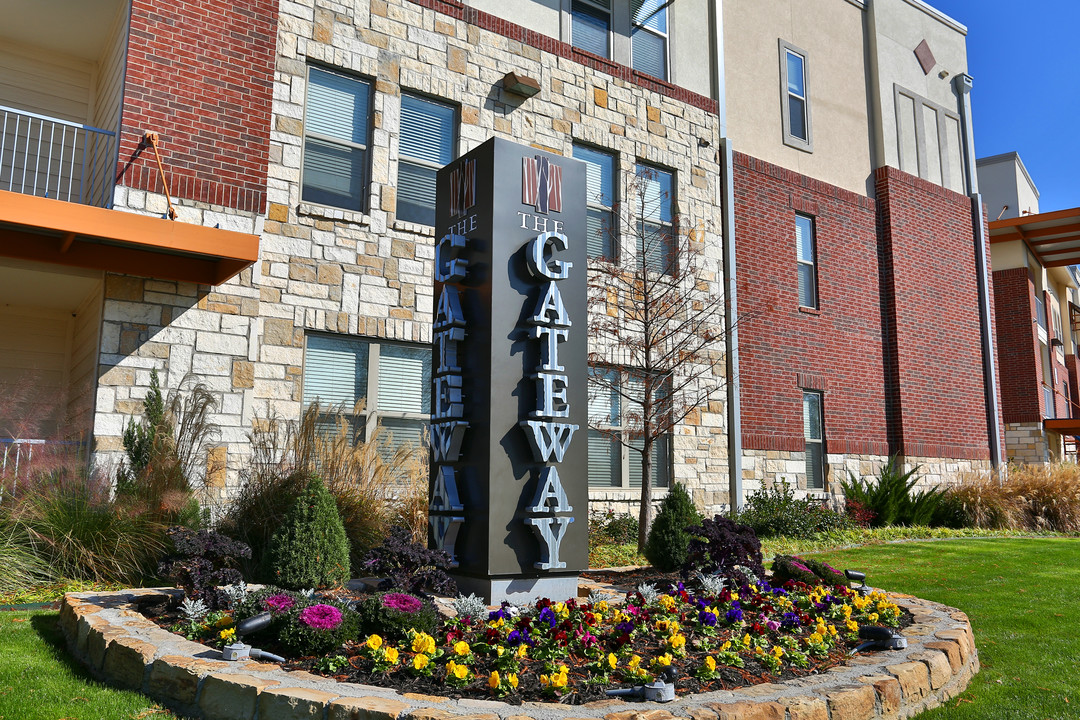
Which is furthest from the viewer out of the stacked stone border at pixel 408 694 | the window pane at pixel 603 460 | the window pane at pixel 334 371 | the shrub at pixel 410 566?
the window pane at pixel 603 460

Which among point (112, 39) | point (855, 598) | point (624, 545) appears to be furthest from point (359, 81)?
point (855, 598)

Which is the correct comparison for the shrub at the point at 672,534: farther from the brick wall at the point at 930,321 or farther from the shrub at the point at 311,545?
the brick wall at the point at 930,321

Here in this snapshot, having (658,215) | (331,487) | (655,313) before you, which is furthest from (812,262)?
(331,487)

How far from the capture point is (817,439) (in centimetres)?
1538

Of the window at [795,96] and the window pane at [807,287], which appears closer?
the window pane at [807,287]

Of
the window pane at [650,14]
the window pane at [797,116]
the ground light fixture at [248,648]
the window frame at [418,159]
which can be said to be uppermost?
the window pane at [650,14]

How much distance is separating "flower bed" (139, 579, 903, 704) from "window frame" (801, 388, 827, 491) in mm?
9707

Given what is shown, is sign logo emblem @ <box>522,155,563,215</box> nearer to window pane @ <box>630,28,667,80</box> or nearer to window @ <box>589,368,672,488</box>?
window @ <box>589,368,672,488</box>

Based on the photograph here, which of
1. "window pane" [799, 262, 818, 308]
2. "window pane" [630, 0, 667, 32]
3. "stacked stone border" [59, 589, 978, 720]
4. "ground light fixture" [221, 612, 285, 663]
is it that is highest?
"window pane" [630, 0, 667, 32]

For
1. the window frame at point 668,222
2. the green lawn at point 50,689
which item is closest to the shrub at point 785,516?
the window frame at point 668,222

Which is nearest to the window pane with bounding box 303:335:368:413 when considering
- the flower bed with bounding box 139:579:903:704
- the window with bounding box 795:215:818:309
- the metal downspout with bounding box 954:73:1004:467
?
the flower bed with bounding box 139:579:903:704

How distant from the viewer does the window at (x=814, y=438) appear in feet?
49.8

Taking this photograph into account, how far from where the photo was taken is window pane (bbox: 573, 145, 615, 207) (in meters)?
12.8

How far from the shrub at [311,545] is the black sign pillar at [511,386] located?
823 mm
